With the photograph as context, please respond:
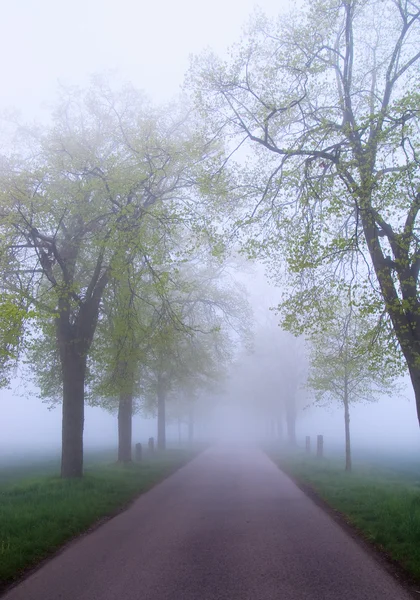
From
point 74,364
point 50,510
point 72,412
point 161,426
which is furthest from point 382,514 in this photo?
point 161,426

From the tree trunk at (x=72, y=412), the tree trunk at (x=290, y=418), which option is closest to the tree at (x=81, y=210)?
the tree trunk at (x=72, y=412)

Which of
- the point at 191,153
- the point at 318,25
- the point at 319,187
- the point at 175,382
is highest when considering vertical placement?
the point at 318,25

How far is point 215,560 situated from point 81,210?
32.8 feet

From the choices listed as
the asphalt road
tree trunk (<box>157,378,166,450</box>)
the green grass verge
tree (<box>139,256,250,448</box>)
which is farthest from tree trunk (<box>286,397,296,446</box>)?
the asphalt road

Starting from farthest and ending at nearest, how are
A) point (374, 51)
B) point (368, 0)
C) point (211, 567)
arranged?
point (374, 51), point (368, 0), point (211, 567)

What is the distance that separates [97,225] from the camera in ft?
46.9

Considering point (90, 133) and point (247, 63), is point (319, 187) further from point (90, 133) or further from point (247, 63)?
point (90, 133)

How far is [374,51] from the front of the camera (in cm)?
1259

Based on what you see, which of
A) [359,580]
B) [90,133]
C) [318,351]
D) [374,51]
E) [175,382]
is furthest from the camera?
[175,382]

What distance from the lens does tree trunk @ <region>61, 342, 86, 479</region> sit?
13969 millimetres

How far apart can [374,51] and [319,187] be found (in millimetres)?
5601

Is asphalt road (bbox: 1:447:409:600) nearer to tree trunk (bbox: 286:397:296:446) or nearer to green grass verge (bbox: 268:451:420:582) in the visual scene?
green grass verge (bbox: 268:451:420:582)

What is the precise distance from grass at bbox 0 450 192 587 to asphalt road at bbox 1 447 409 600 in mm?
411

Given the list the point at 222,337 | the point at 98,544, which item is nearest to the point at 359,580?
the point at 98,544
